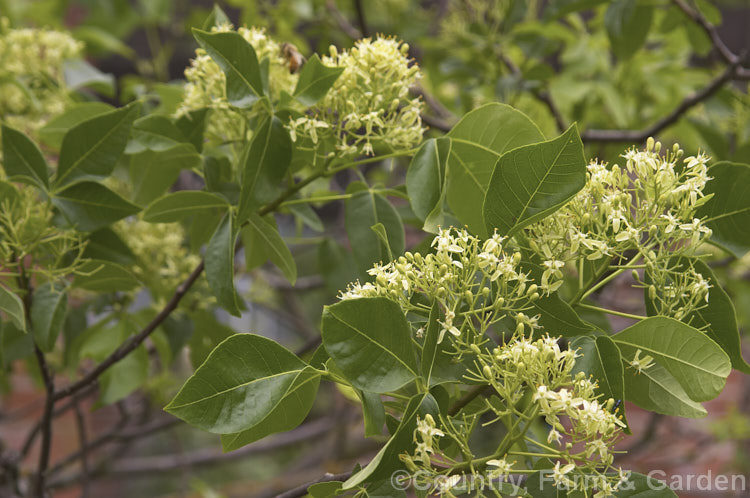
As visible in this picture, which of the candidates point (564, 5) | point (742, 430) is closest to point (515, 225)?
point (564, 5)

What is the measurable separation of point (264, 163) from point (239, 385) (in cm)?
28

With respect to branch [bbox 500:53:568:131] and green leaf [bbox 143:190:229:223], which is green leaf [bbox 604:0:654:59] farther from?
green leaf [bbox 143:190:229:223]

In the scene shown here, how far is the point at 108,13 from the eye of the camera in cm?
234

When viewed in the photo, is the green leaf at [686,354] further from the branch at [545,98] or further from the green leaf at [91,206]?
the branch at [545,98]

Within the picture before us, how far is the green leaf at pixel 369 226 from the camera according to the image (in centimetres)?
89

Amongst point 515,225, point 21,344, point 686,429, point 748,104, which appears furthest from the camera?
point 686,429

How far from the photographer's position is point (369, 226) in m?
0.91

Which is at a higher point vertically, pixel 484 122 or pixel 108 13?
pixel 108 13

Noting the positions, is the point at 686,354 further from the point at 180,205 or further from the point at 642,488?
the point at 180,205

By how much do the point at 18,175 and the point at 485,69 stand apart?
3.69 feet

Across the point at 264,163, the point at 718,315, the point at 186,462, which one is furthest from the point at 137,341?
the point at 186,462

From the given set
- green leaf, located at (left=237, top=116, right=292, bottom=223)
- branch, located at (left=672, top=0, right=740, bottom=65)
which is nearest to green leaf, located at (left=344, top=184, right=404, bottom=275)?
green leaf, located at (left=237, top=116, right=292, bottom=223)

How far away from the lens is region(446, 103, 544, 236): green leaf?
77cm

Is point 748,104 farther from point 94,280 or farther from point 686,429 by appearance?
point 686,429
